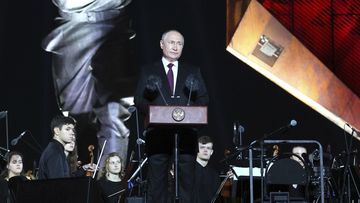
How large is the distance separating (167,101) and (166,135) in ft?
0.89

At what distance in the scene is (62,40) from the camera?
1001 centimetres

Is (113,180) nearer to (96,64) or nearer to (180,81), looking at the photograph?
(96,64)

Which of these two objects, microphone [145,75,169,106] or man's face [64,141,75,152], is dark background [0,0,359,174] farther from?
microphone [145,75,169,106]

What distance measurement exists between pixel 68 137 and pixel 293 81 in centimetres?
490

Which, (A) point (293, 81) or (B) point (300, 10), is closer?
(A) point (293, 81)

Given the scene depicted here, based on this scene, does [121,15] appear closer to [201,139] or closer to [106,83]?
[106,83]

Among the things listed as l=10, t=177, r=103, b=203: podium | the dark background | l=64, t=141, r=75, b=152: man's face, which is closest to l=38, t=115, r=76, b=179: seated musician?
l=64, t=141, r=75, b=152: man's face

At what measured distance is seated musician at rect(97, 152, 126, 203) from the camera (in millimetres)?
7871

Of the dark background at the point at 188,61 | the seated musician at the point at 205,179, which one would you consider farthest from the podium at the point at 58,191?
the dark background at the point at 188,61

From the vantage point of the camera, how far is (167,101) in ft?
18.4

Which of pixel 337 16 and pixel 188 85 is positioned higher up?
pixel 337 16

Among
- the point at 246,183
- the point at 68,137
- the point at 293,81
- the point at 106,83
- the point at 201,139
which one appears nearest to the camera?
the point at 68,137

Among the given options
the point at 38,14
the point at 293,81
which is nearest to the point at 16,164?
the point at 38,14

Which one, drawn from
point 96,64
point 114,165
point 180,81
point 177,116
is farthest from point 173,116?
point 96,64
